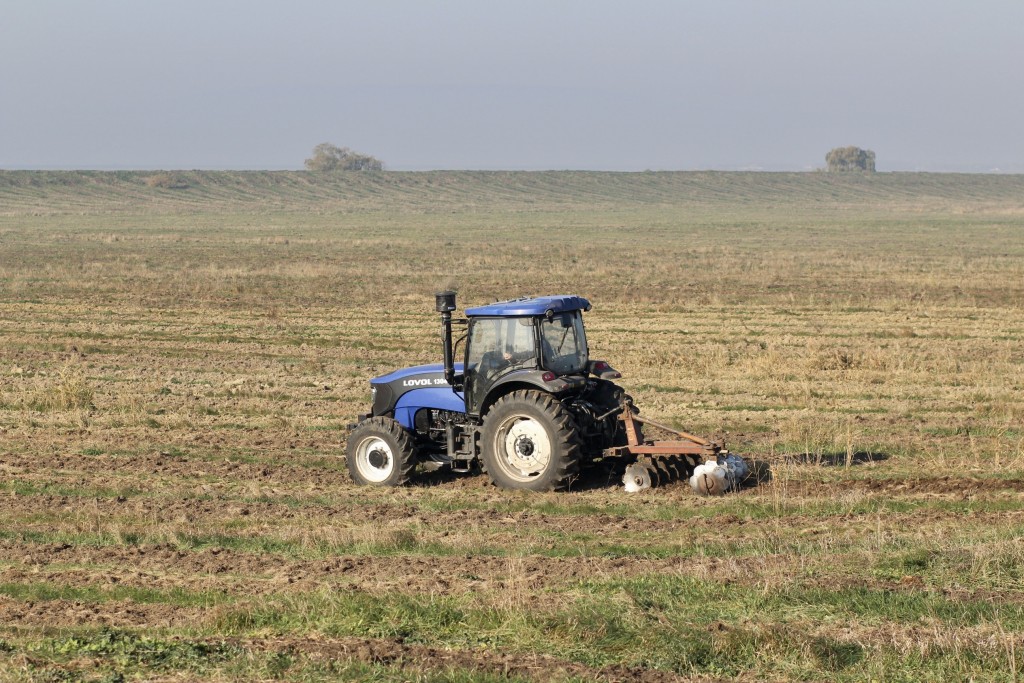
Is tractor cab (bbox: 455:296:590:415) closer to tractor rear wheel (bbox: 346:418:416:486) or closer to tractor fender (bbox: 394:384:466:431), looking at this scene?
tractor fender (bbox: 394:384:466:431)

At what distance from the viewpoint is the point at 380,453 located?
41.5 ft

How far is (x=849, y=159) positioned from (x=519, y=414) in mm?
147975

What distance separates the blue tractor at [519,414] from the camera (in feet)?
38.5

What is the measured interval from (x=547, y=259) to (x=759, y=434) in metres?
32.2

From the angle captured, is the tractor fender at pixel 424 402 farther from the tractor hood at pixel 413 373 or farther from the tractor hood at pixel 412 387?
the tractor hood at pixel 413 373

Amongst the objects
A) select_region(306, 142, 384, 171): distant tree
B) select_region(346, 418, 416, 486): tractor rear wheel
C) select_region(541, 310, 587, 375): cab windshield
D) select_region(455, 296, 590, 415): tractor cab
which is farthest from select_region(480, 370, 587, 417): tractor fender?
select_region(306, 142, 384, 171): distant tree

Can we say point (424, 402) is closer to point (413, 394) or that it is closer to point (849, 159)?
point (413, 394)

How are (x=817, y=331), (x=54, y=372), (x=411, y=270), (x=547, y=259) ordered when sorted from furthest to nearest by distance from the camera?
1. (x=547, y=259)
2. (x=411, y=270)
3. (x=817, y=331)
4. (x=54, y=372)

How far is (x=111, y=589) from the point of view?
8680mm

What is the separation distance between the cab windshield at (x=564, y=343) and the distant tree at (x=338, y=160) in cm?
13008

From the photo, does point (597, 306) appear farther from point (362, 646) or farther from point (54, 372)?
point (362, 646)

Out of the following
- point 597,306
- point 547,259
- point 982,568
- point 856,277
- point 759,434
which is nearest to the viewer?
point 982,568

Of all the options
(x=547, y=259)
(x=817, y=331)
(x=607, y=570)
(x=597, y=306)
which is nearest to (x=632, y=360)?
(x=817, y=331)

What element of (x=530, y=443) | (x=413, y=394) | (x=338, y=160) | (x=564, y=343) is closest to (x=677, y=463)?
(x=530, y=443)
